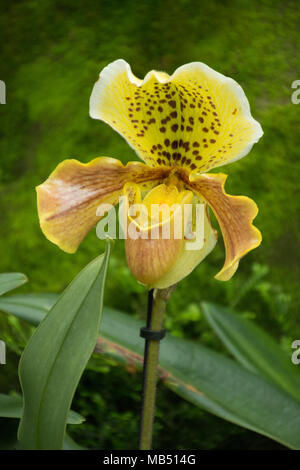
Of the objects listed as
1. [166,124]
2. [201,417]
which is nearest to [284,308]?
[201,417]

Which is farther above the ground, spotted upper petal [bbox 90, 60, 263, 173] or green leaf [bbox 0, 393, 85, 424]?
spotted upper petal [bbox 90, 60, 263, 173]

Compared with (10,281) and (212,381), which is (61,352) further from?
(212,381)

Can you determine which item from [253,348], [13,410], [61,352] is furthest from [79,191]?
[253,348]

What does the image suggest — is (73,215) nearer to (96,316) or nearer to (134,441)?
(96,316)

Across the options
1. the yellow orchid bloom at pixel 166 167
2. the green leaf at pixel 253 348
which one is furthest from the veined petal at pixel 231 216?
the green leaf at pixel 253 348

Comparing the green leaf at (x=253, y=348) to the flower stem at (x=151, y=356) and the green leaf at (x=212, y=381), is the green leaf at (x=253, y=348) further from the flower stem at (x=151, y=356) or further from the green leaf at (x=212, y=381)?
the flower stem at (x=151, y=356)

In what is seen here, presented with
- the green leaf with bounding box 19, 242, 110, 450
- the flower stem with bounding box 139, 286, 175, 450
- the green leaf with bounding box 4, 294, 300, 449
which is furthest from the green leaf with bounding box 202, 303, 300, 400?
the green leaf with bounding box 19, 242, 110, 450

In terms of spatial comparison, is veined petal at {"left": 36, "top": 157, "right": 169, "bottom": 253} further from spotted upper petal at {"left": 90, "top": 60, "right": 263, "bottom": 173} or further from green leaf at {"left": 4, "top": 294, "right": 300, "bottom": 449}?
green leaf at {"left": 4, "top": 294, "right": 300, "bottom": 449}

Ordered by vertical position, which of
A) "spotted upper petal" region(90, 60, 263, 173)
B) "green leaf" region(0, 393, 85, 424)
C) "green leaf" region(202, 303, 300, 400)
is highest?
"spotted upper petal" region(90, 60, 263, 173)
